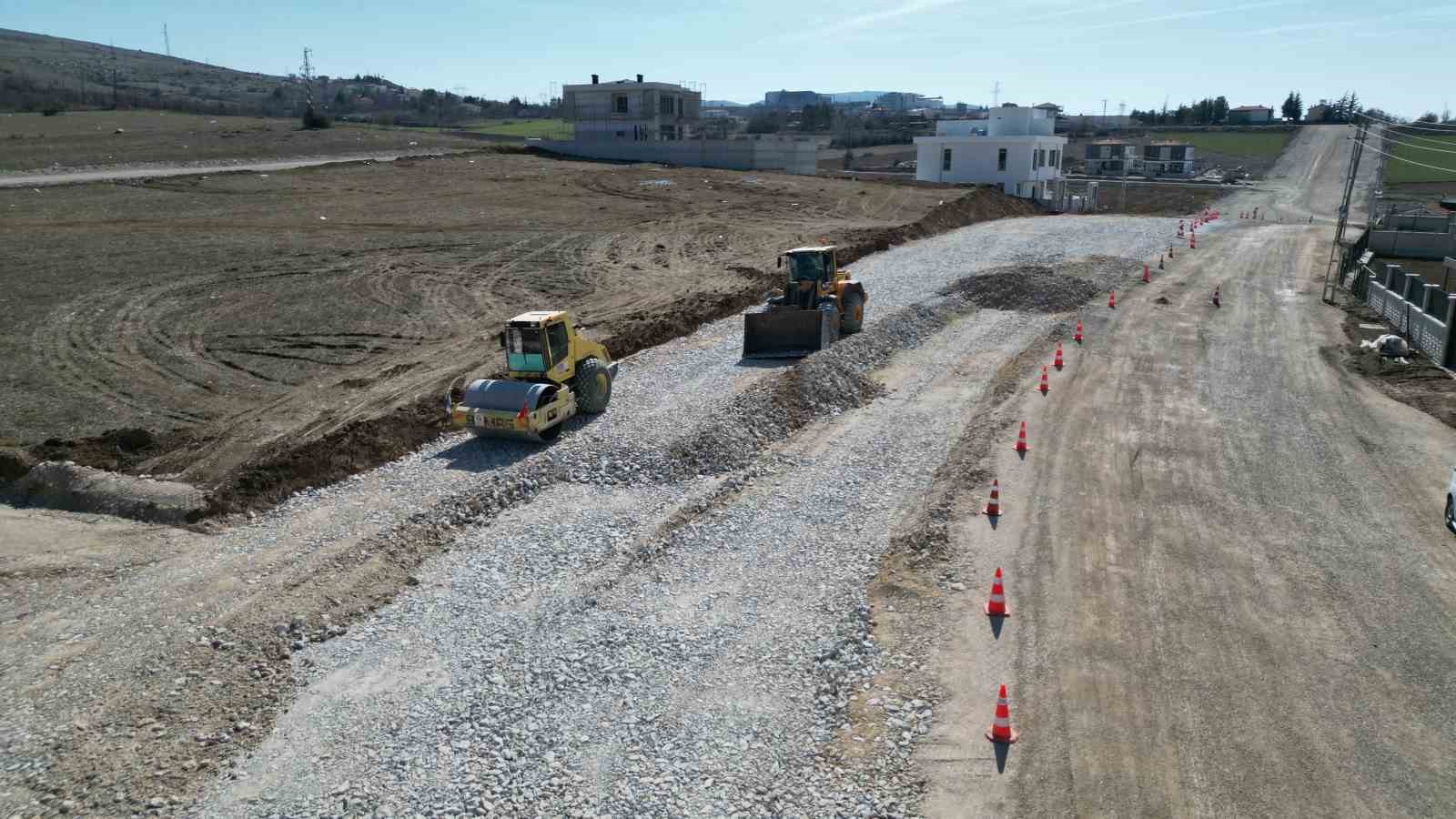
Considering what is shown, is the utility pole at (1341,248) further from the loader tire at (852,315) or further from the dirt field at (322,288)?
the loader tire at (852,315)

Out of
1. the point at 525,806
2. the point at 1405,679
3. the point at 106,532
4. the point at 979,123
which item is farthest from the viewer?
the point at 979,123

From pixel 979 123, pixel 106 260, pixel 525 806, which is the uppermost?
pixel 979 123

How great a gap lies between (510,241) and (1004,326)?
18.4 m

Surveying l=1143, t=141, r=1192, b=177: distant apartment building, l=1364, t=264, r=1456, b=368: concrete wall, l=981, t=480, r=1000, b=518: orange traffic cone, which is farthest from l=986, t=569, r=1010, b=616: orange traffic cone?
l=1143, t=141, r=1192, b=177: distant apartment building

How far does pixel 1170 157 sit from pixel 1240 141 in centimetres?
3367

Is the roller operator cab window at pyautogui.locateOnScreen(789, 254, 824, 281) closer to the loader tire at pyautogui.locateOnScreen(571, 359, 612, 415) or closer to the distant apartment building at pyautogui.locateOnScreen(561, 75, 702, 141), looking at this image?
the loader tire at pyautogui.locateOnScreen(571, 359, 612, 415)

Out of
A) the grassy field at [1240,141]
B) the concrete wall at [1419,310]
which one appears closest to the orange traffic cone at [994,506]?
the concrete wall at [1419,310]

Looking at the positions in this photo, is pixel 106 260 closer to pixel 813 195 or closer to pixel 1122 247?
pixel 813 195

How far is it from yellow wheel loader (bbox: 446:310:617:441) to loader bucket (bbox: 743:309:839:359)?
15.6 feet

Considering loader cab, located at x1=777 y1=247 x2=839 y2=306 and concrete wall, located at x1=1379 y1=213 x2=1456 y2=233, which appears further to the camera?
concrete wall, located at x1=1379 y1=213 x2=1456 y2=233

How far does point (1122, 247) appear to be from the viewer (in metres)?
38.1

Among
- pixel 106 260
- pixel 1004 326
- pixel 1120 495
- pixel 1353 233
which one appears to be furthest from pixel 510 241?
pixel 1353 233

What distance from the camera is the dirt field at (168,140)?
170 ft

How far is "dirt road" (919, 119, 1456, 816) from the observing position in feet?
27.4
